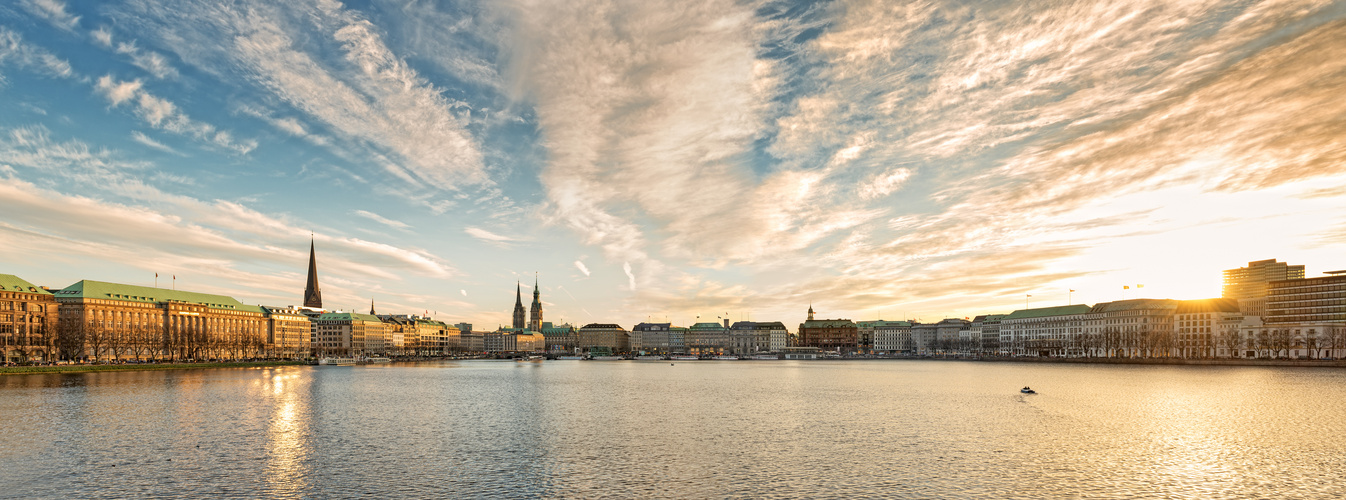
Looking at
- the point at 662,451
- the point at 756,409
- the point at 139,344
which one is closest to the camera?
the point at 662,451

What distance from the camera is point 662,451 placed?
40.4 meters

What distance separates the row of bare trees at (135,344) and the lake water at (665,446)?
77.6m

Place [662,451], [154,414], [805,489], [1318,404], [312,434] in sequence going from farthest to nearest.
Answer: [1318,404]
[154,414]
[312,434]
[662,451]
[805,489]

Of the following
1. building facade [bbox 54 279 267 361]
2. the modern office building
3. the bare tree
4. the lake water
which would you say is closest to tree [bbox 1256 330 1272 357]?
the modern office building

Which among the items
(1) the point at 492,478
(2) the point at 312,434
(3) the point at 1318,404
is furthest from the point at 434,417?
(3) the point at 1318,404

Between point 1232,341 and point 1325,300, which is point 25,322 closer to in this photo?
point 1232,341

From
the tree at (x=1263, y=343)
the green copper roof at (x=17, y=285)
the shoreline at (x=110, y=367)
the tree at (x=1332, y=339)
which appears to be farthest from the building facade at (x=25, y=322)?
the tree at (x=1332, y=339)

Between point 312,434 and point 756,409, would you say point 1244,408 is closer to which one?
point 756,409

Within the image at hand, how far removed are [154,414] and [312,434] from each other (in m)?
18.9

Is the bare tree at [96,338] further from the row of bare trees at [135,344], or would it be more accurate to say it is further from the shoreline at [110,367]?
the shoreline at [110,367]

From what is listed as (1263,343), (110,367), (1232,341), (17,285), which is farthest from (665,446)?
(1232,341)

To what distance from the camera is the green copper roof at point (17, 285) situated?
148250 millimetres

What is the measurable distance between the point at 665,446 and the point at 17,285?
566 ft

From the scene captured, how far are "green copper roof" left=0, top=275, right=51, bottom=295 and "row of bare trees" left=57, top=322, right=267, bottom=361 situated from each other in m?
11.0
